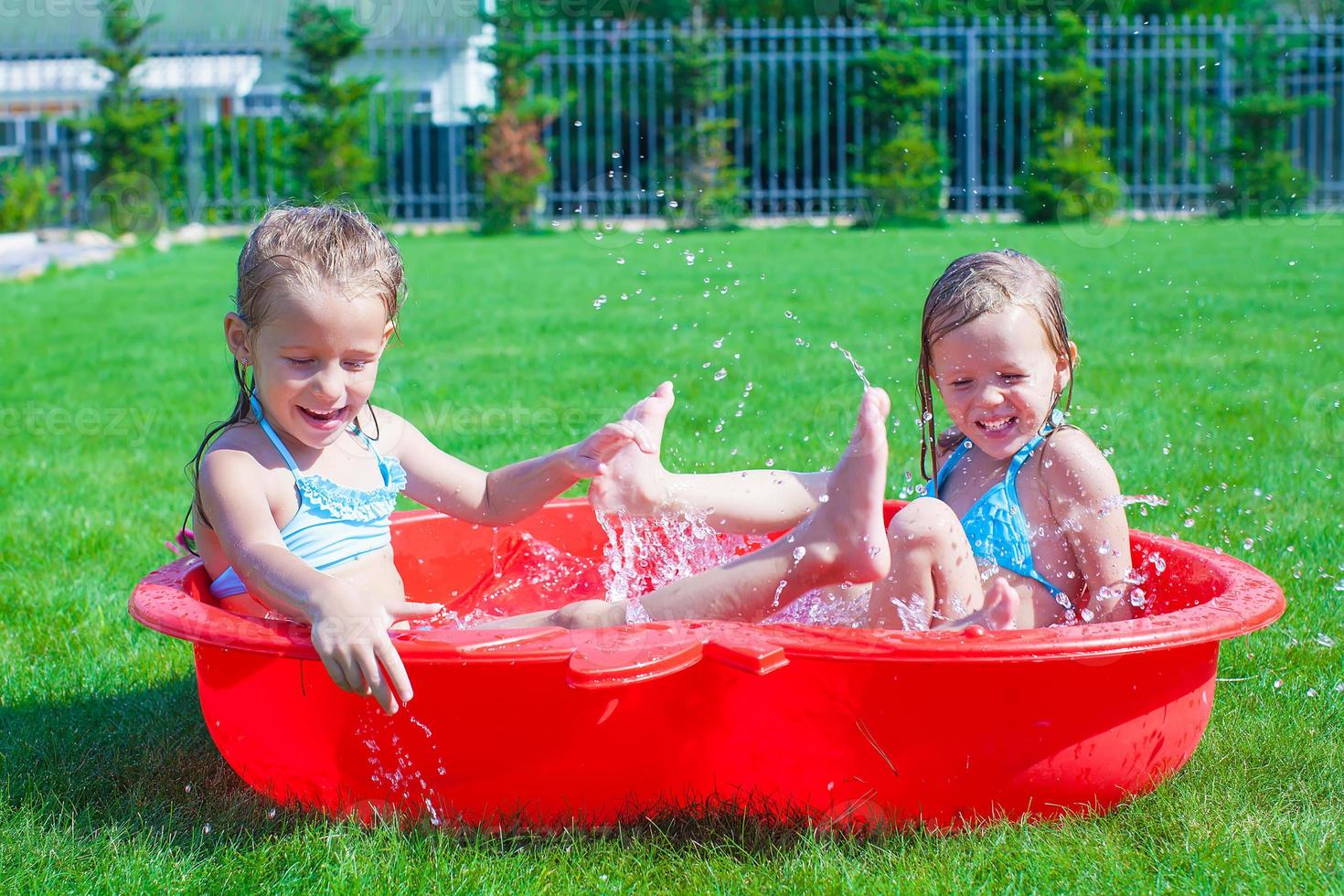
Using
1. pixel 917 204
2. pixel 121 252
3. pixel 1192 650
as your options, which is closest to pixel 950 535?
pixel 1192 650

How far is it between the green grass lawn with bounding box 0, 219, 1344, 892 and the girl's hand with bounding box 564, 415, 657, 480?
0.70 m

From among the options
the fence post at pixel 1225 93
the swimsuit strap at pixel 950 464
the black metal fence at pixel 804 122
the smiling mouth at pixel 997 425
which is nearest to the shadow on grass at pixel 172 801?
the smiling mouth at pixel 997 425

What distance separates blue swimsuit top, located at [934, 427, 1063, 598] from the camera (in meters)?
2.48

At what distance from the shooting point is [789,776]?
6.50 feet

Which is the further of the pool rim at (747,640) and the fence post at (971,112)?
the fence post at (971,112)

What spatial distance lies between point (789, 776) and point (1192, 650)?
60cm

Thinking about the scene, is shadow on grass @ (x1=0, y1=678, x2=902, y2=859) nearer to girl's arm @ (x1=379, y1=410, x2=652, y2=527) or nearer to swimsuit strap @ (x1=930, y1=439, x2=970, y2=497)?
girl's arm @ (x1=379, y1=410, x2=652, y2=527)

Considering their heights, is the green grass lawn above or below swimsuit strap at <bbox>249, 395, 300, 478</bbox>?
below

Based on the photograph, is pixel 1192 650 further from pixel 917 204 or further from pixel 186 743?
pixel 917 204

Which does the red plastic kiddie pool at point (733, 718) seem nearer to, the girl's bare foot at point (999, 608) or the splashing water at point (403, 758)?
the splashing water at point (403, 758)

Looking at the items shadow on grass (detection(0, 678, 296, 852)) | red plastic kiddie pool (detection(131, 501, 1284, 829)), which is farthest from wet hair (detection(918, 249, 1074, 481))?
shadow on grass (detection(0, 678, 296, 852))

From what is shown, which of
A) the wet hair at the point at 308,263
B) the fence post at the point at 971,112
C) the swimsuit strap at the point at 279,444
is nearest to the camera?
the wet hair at the point at 308,263

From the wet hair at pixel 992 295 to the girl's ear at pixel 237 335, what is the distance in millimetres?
1201

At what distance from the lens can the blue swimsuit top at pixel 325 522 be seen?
2.40 m
